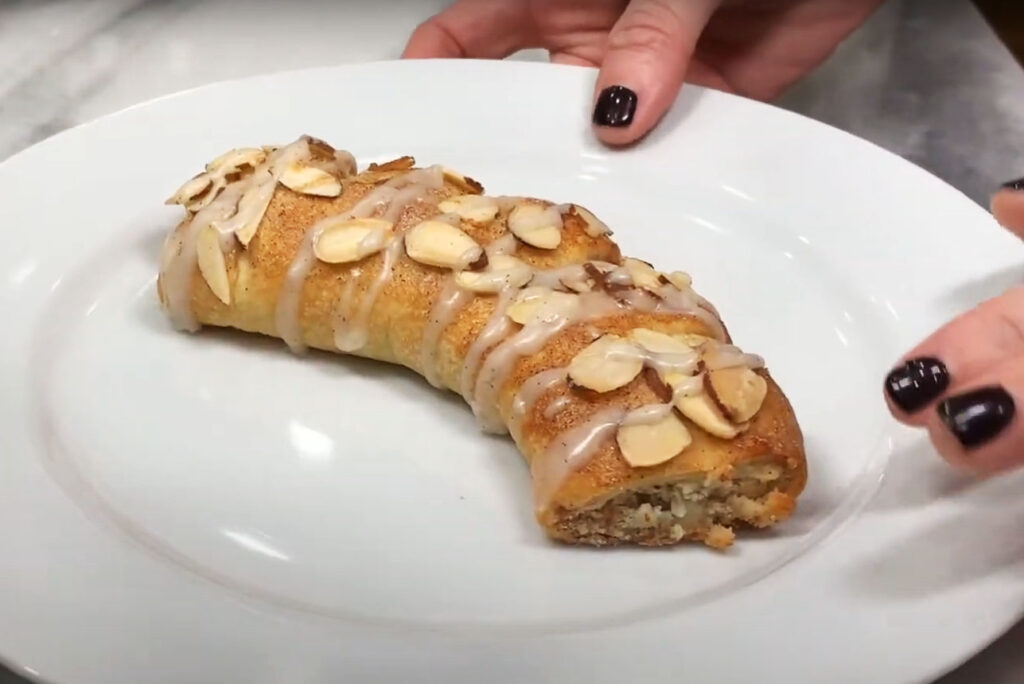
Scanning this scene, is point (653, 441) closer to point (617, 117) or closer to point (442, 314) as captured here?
point (442, 314)

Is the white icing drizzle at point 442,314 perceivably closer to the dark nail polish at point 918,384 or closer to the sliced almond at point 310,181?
the sliced almond at point 310,181

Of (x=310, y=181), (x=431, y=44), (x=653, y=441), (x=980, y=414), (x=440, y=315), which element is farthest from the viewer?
(x=431, y=44)

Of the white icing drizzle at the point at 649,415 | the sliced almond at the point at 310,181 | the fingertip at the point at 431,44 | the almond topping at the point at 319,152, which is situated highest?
the sliced almond at the point at 310,181

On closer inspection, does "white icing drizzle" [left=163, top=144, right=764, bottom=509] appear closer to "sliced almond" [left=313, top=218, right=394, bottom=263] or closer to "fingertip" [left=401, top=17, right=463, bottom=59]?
"sliced almond" [left=313, top=218, right=394, bottom=263]

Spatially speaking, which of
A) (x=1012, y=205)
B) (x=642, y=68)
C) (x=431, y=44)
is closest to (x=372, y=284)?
(x=642, y=68)

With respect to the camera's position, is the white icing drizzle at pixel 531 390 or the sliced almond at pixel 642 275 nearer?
the white icing drizzle at pixel 531 390

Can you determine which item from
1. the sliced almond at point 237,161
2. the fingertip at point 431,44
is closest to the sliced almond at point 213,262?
the sliced almond at point 237,161
